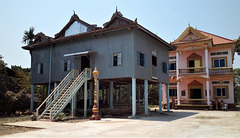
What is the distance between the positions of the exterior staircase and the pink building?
46.7ft

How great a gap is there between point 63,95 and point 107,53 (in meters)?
4.66

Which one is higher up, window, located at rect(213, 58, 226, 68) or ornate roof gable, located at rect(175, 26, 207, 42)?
ornate roof gable, located at rect(175, 26, 207, 42)

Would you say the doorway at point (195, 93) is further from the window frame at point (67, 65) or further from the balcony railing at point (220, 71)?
the window frame at point (67, 65)

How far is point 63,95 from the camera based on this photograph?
15.3 m

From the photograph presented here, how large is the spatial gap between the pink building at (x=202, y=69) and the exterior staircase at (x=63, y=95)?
14225mm

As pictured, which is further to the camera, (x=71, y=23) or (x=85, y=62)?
(x=71, y=23)

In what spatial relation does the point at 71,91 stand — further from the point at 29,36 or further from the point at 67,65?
the point at 29,36

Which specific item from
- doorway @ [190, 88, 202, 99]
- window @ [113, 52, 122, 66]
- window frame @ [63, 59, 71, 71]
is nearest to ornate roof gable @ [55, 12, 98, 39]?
window frame @ [63, 59, 71, 71]

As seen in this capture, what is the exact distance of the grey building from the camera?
16125 millimetres

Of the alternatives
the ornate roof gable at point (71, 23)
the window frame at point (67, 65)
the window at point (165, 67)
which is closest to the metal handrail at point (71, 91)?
the window frame at point (67, 65)

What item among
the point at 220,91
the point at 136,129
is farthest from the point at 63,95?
the point at 220,91

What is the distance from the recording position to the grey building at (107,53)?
635 inches

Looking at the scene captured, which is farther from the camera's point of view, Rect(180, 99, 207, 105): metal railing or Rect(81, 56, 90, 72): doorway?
Rect(180, 99, 207, 105): metal railing

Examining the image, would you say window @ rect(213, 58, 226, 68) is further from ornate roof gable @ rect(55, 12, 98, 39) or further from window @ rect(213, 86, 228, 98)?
ornate roof gable @ rect(55, 12, 98, 39)
